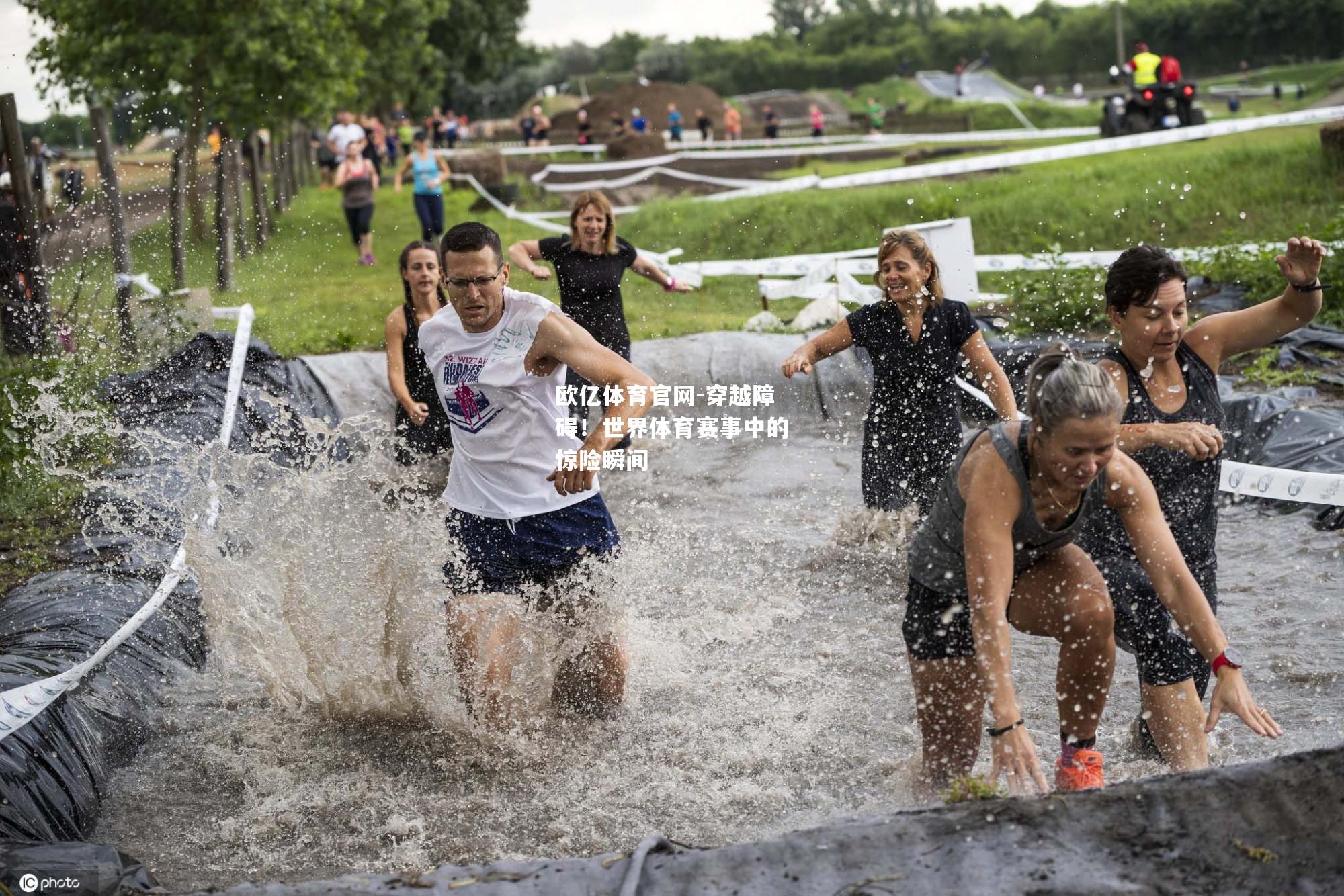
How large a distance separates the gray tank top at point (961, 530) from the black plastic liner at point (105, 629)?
237cm

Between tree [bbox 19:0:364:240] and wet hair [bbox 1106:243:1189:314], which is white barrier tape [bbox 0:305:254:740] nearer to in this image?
wet hair [bbox 1106:243:1189:314]

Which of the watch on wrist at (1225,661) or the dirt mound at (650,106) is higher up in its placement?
the dirt mound at (650,106)

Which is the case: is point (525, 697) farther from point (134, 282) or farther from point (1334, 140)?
point (1334, 140)

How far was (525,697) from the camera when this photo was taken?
4969 millimetres

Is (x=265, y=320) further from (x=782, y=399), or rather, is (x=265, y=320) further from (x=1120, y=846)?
(x=1120, y=846)

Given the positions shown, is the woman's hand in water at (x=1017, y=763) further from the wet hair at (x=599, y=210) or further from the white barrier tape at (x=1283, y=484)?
the wet hair at (x=599, y=210)

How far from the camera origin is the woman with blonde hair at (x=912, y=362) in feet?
19.8

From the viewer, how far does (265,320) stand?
39.7ft

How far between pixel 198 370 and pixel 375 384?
126 cm

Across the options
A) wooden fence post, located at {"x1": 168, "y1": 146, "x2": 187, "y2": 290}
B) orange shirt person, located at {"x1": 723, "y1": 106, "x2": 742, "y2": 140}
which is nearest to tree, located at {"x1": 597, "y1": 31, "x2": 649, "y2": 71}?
orange shirt person, located at {"x1": 723, "y1": 106, "x2": 742, "y2": 140}

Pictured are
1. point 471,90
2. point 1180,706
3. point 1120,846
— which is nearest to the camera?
point 1120,846

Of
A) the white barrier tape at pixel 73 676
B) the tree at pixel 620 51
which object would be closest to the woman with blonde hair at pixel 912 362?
the white barrier tape at pixel 73 676

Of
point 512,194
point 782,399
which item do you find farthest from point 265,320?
point 512,194

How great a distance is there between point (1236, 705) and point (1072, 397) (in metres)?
0.86
